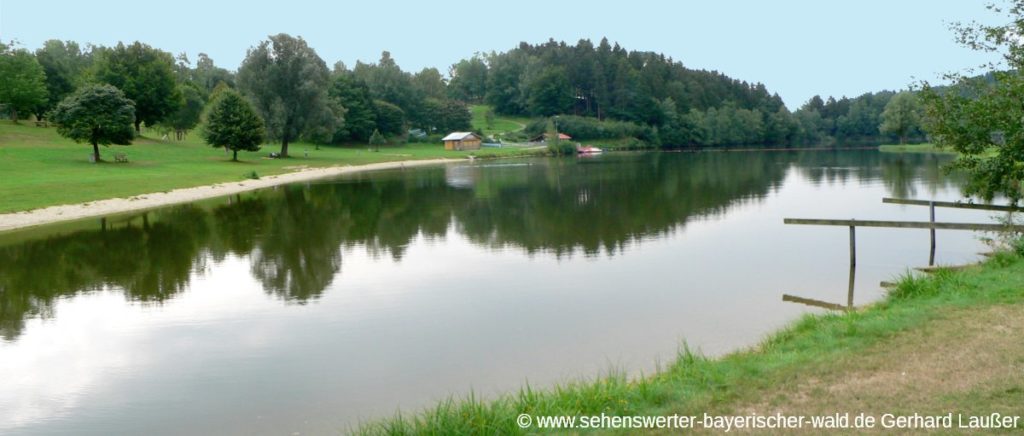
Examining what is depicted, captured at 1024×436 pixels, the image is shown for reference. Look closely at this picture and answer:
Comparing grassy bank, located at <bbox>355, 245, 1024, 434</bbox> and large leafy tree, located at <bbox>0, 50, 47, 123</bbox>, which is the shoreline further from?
large leafy tree, located at <bbox>0, 50, 47, 123</bbox>

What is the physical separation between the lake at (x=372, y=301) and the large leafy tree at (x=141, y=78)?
2015 inches

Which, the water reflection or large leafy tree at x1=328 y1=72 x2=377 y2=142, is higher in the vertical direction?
large leafy tree at x1=328 y1=72 x2=377 y2=142

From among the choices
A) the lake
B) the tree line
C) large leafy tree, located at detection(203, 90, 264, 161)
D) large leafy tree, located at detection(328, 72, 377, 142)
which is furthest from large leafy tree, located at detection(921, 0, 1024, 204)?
the tree line

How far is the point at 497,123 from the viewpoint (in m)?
170

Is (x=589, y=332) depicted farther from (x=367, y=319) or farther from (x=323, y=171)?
(x=323, y=171)

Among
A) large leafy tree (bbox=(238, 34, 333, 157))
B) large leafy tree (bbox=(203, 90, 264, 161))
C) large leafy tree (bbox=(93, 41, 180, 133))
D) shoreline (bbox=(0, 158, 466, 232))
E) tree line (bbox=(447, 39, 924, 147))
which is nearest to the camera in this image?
shoreline (bbox=(0, 158, 466, 232))

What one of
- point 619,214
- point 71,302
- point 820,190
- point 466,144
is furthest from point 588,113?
point 71,302

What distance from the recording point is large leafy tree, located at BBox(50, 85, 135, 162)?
5738cm

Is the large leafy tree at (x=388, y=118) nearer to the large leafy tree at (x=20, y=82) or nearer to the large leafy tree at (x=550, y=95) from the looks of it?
the large leafy tree at (x=550, y=95)

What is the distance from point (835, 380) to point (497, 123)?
16281cm

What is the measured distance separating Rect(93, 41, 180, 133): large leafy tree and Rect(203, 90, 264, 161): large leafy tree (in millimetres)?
12392

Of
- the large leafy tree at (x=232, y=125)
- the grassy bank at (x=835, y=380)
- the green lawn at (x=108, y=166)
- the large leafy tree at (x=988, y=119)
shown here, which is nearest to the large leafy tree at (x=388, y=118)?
the green lawn at (x=108, y=166)

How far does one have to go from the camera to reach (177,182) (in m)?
49.2

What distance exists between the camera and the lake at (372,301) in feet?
36.9
